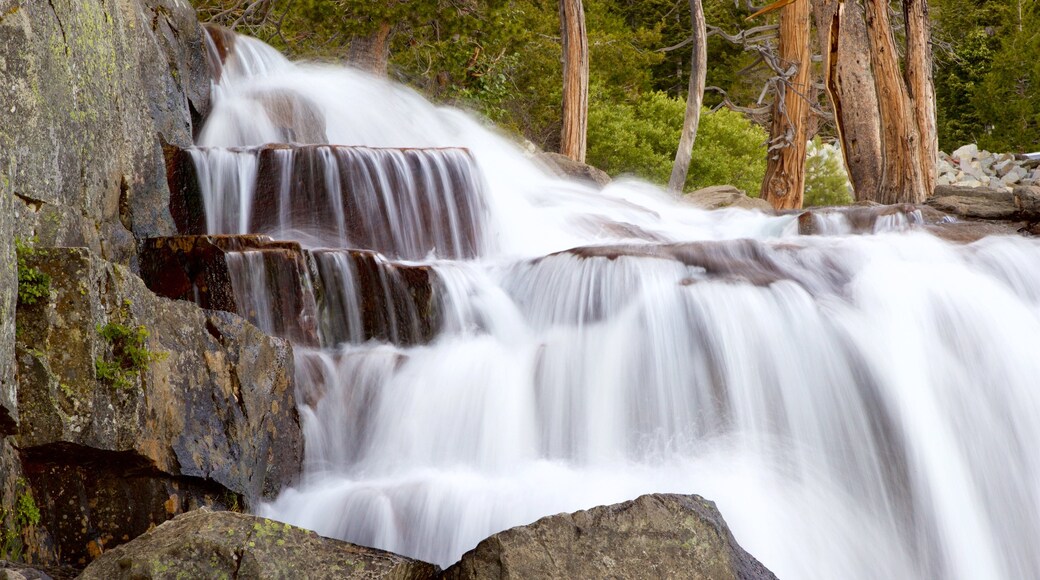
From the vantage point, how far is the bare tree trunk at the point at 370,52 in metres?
15.7

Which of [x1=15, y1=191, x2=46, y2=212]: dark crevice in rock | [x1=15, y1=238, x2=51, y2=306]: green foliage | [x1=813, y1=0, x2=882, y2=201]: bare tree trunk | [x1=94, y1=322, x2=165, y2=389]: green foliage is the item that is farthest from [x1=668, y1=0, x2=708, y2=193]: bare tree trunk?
[x1=15, y1=238, x2=51, y2=306]: green foliage

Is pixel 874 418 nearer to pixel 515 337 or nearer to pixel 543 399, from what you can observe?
pixel 543 399

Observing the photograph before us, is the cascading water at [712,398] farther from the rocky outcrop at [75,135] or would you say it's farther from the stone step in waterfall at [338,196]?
the rocky outcrop at [75,135]

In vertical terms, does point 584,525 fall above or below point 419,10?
below

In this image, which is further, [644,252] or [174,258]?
[644,252]

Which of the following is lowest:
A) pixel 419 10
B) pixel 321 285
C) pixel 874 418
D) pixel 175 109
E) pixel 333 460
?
pixel 333 460

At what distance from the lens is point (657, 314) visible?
6617 millimetres

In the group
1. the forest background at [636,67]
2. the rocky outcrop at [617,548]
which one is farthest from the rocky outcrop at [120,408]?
the forest background at [636,67]

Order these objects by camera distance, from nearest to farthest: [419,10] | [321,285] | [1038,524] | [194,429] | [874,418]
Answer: [194,429] → [1038,524] → [874,418] → [321,285] → [419,10]

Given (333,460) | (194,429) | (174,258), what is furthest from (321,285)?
(194,429)

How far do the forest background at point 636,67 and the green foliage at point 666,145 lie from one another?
0.11ft

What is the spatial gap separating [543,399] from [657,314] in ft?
3.37

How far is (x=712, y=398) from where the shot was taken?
19.9 feet

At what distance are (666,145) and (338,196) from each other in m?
14.8
